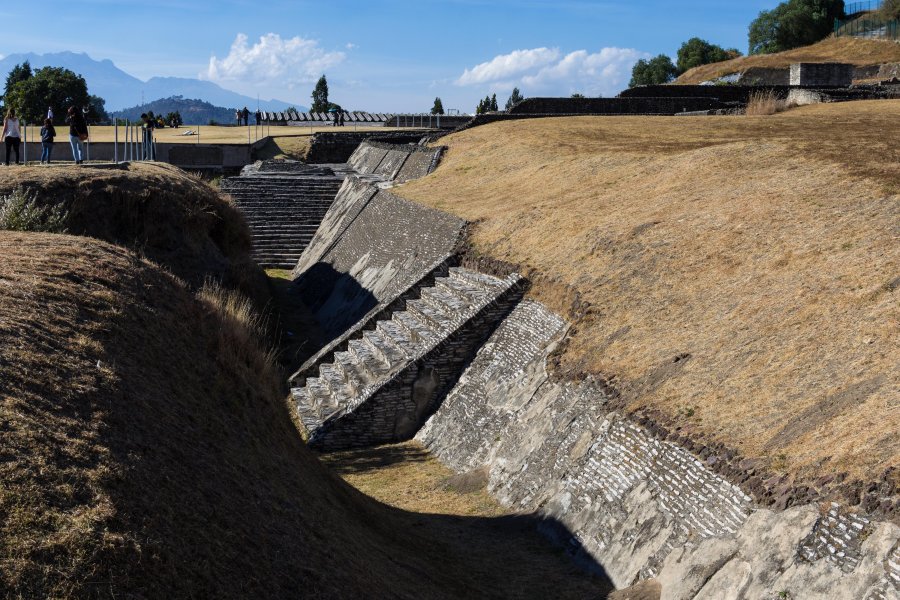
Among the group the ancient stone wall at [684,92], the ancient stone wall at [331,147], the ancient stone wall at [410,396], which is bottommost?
the ancient stone wall at [410,396]

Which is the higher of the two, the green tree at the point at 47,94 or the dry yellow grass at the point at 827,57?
the dry yellow grass at the point at 827,57

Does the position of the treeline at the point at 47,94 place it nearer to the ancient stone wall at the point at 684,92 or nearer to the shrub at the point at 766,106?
the ancient stone wall at the point at 684,92

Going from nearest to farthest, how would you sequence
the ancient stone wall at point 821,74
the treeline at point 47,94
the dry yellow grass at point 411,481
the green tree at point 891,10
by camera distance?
the dry yellow grass at point 411,481
the ancient stone wall at point 821,74
the green tree at point 891,10
the treeline at point 47,94

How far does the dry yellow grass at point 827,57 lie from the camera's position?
5217 cm

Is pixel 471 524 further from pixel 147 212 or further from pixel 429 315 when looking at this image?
pixel 147 212

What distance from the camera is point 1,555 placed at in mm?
4988

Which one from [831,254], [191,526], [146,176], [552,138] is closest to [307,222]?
[552,138]

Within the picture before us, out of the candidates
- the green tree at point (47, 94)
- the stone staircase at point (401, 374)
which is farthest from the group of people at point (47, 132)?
the green tree at point (47, 94)

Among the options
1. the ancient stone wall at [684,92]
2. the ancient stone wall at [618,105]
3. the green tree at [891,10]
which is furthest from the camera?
the green tree at [891,10]

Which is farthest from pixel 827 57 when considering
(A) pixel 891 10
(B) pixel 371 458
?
(B) pixel 371 458

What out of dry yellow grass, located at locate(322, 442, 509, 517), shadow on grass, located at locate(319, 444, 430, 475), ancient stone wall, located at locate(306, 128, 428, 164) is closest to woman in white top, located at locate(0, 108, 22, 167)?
shadow on grass, located at locate(319, 444, 430, 475)

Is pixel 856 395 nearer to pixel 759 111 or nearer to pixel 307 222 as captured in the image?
pixel 307 222

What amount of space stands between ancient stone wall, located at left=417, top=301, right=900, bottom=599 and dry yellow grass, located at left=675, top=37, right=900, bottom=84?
1655 inches

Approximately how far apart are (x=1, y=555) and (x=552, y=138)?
78.8 feet
